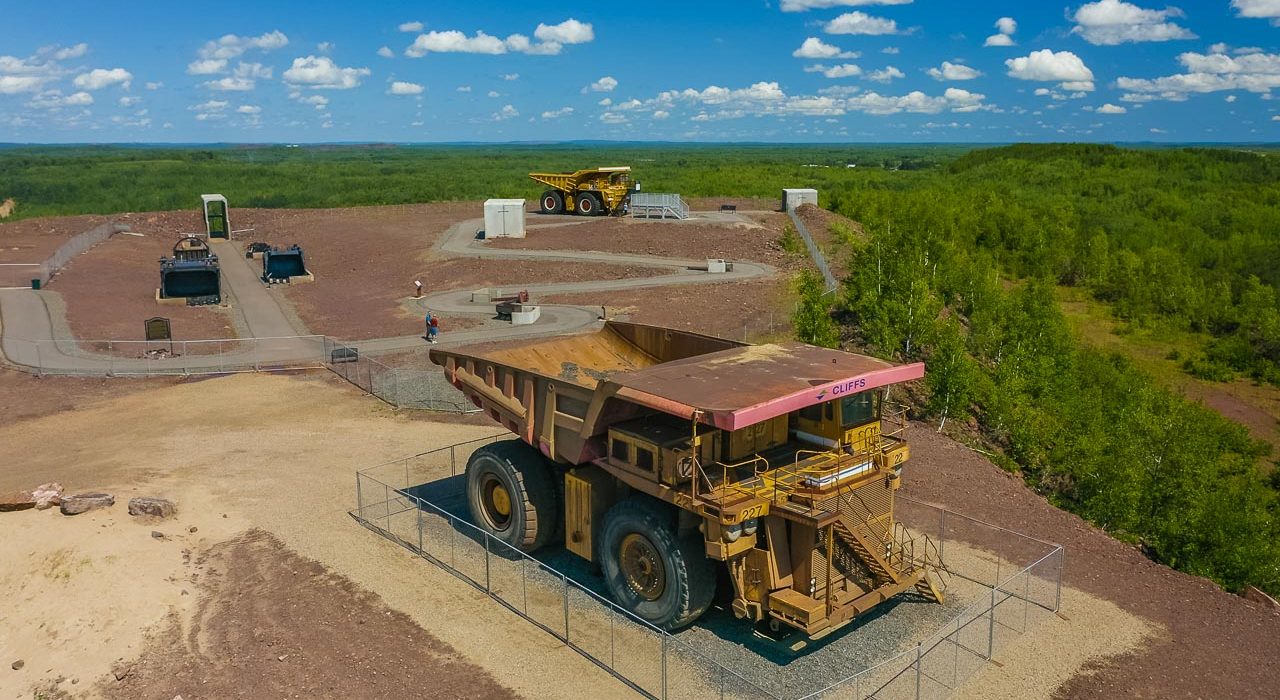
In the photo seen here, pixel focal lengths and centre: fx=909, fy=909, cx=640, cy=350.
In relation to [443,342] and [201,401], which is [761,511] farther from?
[443,342]

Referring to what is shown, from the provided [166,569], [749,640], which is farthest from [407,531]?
[749,640]

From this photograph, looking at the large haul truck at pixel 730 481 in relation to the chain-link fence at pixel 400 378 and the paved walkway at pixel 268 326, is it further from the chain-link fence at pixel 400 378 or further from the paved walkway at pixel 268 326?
the paved walkway at pixel 268 326

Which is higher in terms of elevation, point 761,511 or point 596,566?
point 761,511

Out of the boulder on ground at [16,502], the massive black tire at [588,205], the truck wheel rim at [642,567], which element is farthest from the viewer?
the massive black tire at [588,205]

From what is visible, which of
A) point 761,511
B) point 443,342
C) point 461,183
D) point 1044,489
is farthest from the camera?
point 461,183

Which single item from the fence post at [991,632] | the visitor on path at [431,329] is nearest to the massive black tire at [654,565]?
the fence post at [991,632]
